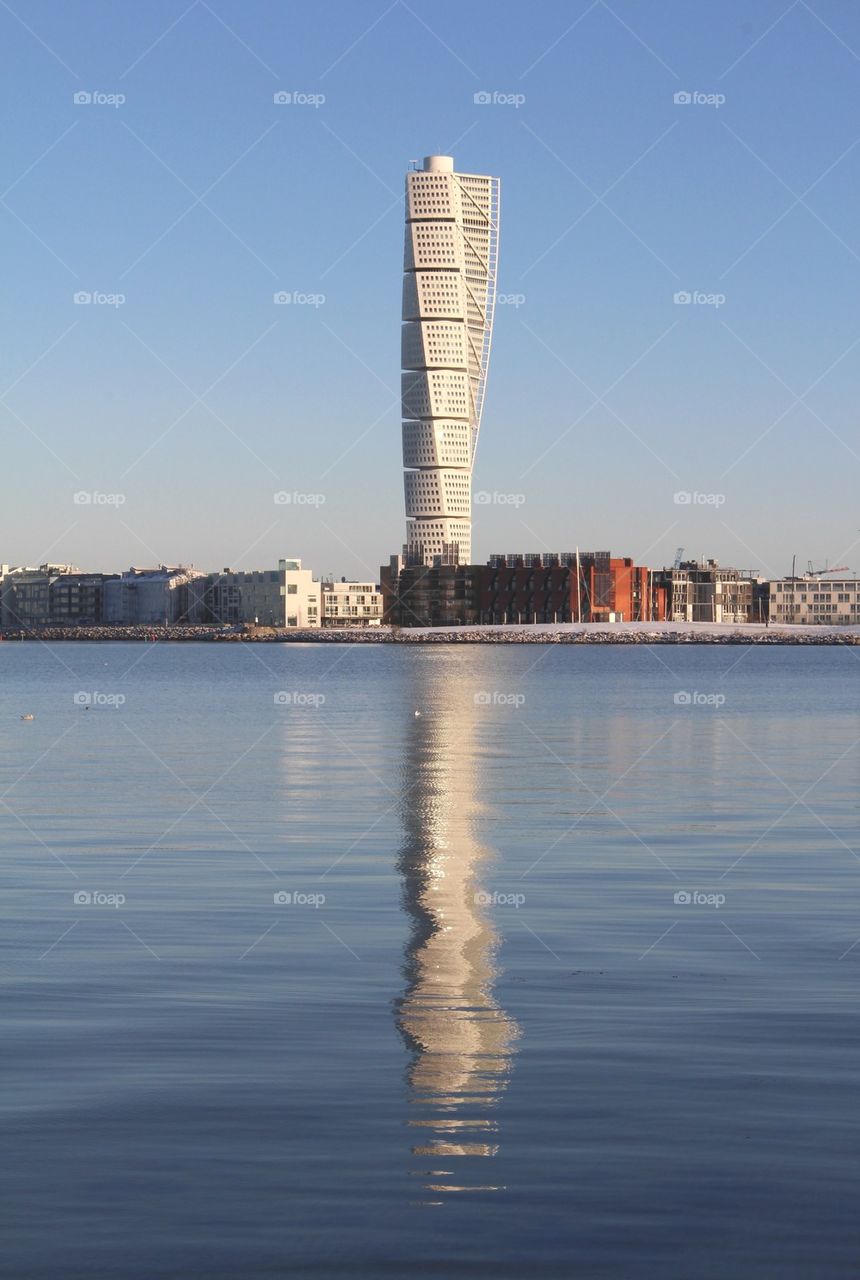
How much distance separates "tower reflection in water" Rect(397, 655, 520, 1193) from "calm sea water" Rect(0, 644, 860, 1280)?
39 mm

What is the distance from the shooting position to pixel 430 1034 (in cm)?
1218

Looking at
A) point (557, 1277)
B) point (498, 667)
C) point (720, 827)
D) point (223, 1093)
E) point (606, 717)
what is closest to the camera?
point (557, 1277)

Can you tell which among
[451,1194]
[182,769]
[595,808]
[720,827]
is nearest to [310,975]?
[451,1194]

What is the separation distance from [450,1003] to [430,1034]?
Answer: 1.20 metres

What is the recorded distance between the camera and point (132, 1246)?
8039 millimetres

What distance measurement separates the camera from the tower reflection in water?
9.61m

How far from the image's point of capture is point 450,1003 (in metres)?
13.4

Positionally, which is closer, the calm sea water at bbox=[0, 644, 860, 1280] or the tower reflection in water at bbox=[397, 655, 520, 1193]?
the calm sea water at bbox=[0, 644, 860, 1280]

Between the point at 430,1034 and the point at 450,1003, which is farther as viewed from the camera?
the point at 450,1003

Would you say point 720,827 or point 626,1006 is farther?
point 720,827

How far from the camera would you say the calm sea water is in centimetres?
827

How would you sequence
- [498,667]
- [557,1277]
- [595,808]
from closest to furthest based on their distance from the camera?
[557,1277]
[595,808]
[498,667]

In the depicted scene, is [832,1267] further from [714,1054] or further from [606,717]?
[606,717]

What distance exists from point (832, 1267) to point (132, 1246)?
10.7 ft
